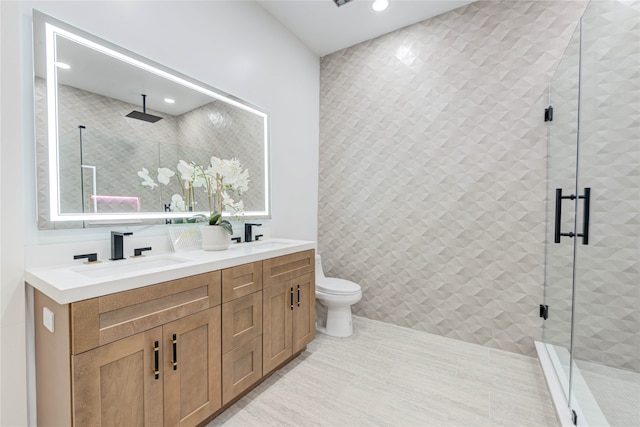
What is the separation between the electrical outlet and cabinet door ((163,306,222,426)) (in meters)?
0.38

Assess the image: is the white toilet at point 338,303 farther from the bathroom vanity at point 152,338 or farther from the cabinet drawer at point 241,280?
the cabinet drawer at point 241,280

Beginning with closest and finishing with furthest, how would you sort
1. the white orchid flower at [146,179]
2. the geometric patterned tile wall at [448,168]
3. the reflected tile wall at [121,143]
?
the reflected tile wall at [121,143], the white orchid flower at [146,179], the geometric patterned tile wall at [448,168]

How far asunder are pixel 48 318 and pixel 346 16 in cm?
293

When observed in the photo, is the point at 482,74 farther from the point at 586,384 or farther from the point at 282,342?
the point at 282,342

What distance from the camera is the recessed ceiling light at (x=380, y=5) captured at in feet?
7.50

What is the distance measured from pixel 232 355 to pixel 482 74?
110 inches

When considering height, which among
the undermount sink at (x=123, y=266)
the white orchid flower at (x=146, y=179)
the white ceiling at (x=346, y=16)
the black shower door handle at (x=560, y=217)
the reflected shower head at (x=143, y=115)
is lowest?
the undermount sink at (x=123, y=266)

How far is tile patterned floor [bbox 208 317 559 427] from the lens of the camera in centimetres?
154

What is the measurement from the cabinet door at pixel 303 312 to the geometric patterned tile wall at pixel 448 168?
87cm

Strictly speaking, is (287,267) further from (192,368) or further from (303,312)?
(192,368)

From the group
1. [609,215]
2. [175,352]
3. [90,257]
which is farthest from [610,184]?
[90,257]

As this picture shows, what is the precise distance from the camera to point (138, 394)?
112cm

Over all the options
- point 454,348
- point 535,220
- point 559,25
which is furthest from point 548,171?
point 454,348

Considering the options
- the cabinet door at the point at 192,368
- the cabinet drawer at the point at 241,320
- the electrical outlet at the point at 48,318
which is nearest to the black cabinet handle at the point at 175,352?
the cabinet door at the point at 192,368
